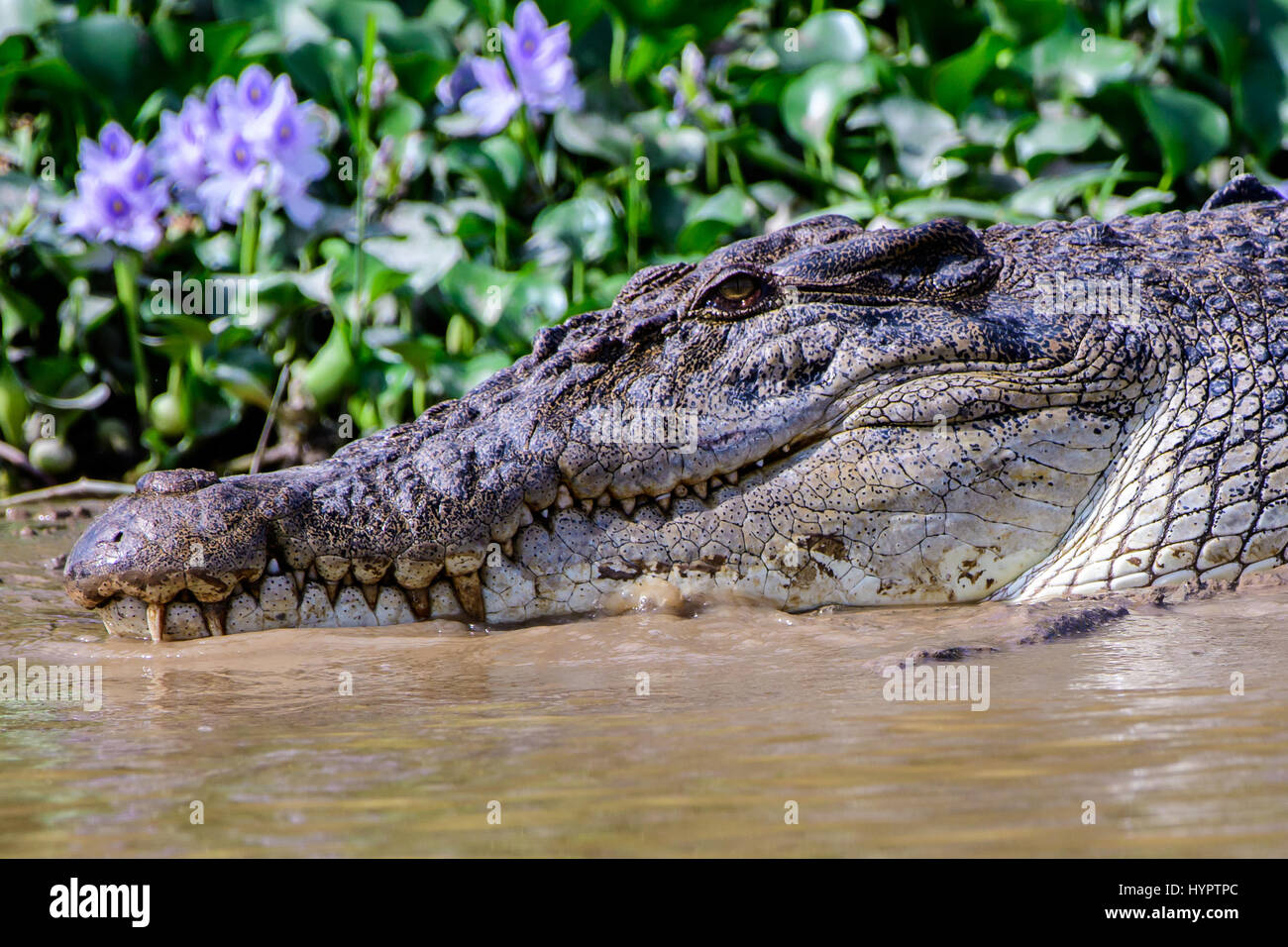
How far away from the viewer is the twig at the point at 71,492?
16.5ft

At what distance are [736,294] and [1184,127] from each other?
2839 mm

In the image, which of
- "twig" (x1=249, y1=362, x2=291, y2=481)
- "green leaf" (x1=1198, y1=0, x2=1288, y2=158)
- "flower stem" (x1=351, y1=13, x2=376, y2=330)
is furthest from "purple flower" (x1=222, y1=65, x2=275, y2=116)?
"green leaf" (x1=1198, y1=0, x2=1288, y2=158)

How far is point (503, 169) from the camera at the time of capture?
5.54 metres

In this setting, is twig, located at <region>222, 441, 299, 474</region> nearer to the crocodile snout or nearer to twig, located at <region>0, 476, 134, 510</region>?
twig, located at <region>0, 476, 134, 510</region>

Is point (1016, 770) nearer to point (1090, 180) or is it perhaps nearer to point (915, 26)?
point (1090, 180)

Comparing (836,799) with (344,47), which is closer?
(836,799)

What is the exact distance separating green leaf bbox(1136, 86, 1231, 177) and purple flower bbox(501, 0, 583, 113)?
226 cm

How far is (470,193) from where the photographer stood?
6.03 metres

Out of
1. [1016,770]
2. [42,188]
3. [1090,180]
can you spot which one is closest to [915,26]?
[1090,180]

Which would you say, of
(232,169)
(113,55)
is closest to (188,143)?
(232,169)

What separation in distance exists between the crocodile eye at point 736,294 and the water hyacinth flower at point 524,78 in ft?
8.72

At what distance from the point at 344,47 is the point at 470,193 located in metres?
0.83

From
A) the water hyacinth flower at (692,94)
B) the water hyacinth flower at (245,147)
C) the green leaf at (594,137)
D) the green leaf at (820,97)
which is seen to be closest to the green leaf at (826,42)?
the green leaf at (820,97)
